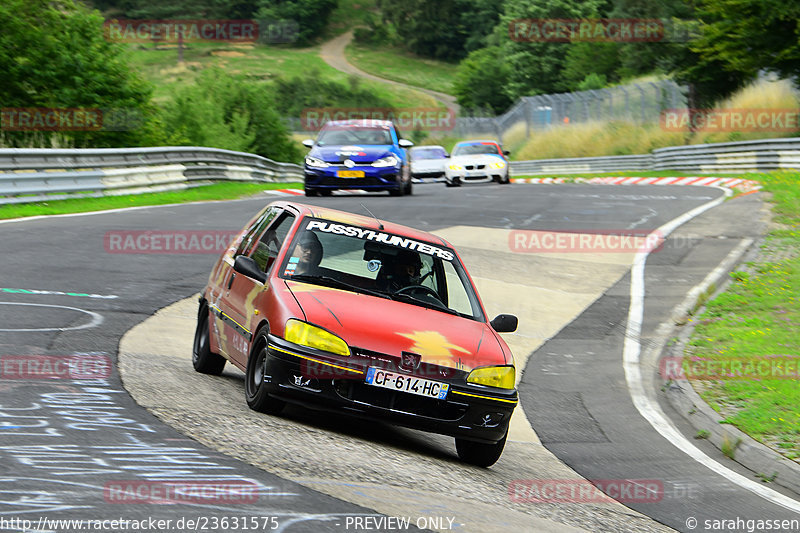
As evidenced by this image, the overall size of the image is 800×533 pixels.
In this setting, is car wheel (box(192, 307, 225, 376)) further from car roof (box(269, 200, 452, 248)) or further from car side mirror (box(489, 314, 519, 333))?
car side mirror (box(489, 314, 519, 333))

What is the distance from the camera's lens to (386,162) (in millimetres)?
24406

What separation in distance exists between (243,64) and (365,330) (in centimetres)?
11836

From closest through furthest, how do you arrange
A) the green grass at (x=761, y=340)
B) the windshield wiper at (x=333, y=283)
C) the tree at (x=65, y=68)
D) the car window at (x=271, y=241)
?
1. the windshield wiper at (x=333, y=283)
2. the car window at (x=271, y=241)
3. the green grass at (x=761, y=340)
4. the tree at (x=65, y=68)

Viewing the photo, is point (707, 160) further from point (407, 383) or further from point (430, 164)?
point (407, 383)

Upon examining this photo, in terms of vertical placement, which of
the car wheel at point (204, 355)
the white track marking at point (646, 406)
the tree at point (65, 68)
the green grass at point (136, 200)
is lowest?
the white track marking at point (646, 406)

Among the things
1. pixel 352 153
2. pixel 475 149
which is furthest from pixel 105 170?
pixel 475 149

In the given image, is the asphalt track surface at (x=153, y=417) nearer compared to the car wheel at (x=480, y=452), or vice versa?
the asphalt track surface at (x=153, y=417)

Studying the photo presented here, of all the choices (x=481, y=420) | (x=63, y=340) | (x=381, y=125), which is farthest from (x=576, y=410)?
(x=381, y=125)

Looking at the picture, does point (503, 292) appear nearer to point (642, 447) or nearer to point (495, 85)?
point (642, 447)

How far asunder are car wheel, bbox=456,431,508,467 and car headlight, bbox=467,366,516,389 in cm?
34

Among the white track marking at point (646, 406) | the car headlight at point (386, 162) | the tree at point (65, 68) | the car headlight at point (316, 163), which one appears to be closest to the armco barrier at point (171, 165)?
the tree at point (65, 68)

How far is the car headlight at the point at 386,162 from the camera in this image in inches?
955

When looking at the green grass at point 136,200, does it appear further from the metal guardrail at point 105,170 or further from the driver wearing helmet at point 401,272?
the driver wearing helmet at point 401,272

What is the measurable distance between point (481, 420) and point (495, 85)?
95.6 metres
